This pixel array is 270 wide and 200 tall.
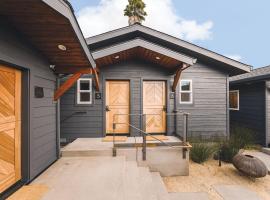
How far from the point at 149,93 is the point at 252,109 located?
14.9ft

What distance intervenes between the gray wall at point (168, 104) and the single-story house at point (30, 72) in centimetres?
208

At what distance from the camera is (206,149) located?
5.50m

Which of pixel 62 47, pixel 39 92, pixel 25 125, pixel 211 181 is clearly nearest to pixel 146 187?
pixel 211 181

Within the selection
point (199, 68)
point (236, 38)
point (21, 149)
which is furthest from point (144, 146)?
point (236, 38)

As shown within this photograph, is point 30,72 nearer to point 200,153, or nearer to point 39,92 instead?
point 39,92

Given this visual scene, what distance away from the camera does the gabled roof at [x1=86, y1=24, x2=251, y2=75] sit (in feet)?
21.3

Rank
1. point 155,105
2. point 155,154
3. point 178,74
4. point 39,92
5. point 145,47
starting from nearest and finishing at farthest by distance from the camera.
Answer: point 39,92 < point 155,154 < point 145,47 < point 178,74 < point 155,105

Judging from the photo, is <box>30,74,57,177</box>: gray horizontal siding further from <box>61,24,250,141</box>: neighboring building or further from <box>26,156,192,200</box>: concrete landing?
<box>61,24,250,141</box>: neighboring building

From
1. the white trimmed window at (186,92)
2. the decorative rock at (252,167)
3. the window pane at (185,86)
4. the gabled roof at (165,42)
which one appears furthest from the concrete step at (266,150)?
the window pane at (185,86)

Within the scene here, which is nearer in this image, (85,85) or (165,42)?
(85,85)

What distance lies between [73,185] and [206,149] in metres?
4.05

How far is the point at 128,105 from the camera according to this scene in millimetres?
6500

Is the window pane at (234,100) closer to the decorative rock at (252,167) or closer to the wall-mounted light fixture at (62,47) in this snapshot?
the decorative rock at (252,167)

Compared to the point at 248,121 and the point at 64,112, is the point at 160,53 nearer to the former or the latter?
the point at 64,112
